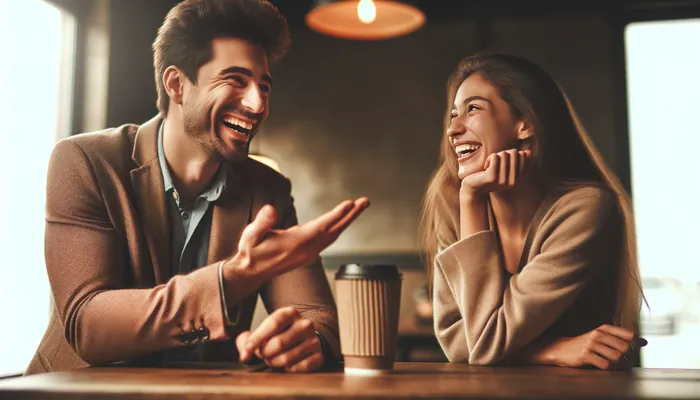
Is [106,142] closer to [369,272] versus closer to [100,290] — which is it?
[100,290]

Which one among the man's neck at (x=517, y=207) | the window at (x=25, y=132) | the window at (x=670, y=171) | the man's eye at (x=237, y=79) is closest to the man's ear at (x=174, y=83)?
the man's eye at (x=237, y=79)

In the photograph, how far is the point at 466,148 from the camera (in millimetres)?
1253

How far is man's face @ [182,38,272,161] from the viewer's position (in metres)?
1.24

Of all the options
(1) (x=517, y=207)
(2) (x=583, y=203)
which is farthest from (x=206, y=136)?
(2) (x=583, y=203)

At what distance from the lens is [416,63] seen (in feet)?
10.8

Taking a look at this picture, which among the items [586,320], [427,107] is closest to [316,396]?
[586,320]

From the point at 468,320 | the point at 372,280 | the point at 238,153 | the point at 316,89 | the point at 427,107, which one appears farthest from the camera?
the point at 427,107

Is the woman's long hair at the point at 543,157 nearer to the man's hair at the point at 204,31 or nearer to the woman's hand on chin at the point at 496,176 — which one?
the woman's hand on chin at the point at 496,176

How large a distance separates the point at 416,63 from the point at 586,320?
2335 mm

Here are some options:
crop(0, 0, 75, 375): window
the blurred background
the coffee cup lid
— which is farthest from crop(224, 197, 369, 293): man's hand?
crop(0, 0, 75, 375): window

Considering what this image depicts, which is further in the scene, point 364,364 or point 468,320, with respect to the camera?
point 468,320

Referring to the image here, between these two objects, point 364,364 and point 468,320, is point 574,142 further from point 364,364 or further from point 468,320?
point 364,364

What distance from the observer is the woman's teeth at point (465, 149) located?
1.24 meters

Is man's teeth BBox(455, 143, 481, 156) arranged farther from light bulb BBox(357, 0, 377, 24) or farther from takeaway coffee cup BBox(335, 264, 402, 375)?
light bulb BBox(357, 0, 377, 24)
